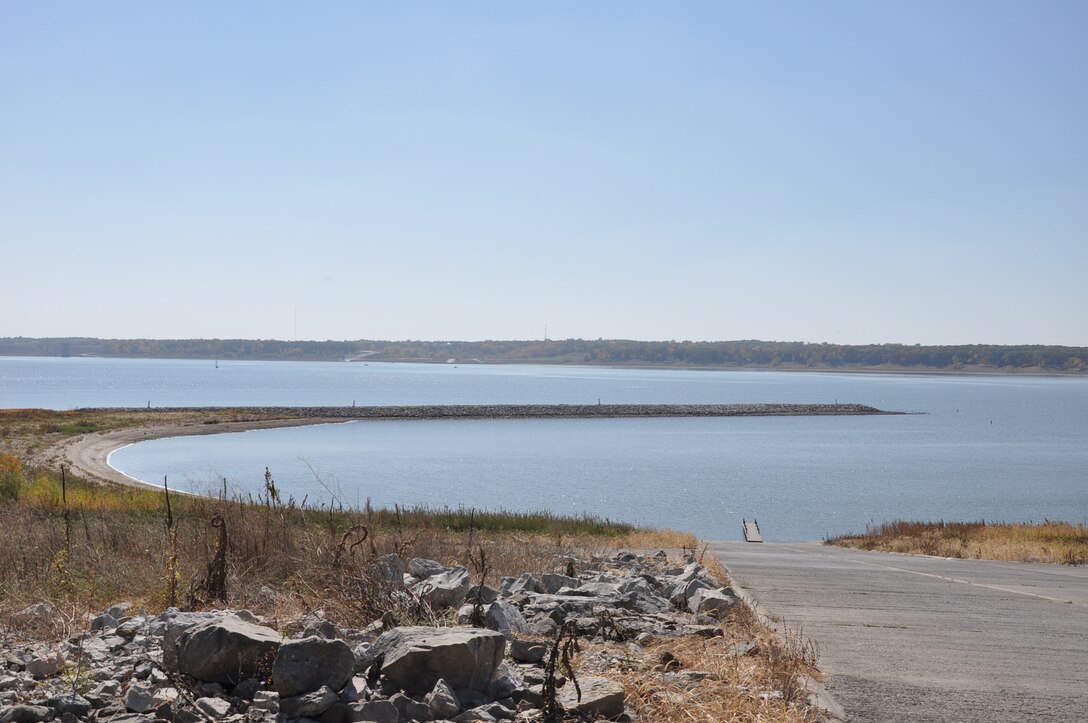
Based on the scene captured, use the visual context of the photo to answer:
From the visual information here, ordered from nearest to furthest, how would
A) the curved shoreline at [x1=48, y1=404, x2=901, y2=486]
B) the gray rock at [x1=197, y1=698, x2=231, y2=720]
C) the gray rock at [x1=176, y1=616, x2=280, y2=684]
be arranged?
the gray rock at [x1=197, y1=698, x2=231, y2=720]
the gray rock at [x1=176, y1=616, x2=280, y2=684]
the curved shoreline at [x1=48, y1=404, x2=901, y2=486]

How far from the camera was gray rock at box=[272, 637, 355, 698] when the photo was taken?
Answer: 557 centimetres

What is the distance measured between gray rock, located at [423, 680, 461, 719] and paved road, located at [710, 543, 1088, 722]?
9.08 ft

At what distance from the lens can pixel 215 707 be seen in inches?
216

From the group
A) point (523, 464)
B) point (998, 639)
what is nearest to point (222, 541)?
point (998, 639)

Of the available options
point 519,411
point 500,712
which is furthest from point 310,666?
point 519,411

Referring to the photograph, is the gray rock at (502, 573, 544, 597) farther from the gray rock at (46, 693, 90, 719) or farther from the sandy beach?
the sandy beach

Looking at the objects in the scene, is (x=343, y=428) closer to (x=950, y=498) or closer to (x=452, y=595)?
(x=950, y=498)

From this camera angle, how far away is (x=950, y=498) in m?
48.1

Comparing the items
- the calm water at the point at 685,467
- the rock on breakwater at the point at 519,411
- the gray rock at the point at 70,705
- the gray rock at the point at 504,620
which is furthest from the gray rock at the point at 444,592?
the rock on breakwater at the point at 519,411

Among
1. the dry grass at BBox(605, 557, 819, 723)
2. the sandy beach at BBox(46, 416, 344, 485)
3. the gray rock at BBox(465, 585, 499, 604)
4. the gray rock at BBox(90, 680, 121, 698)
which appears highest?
the gray rock at BBox(90, 680, 121, 698)

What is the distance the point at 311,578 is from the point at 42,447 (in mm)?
58763

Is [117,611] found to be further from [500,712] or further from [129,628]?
[500,712]

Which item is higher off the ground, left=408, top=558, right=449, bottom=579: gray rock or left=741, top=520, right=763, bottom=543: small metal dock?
left=408, top=558, right=449, bottom=579: gray rock

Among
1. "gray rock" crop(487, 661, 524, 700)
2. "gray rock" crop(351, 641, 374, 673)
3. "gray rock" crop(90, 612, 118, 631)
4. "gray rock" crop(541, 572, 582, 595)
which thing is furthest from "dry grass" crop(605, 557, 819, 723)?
"gray rock" crop(90, 612, 118, 631)
